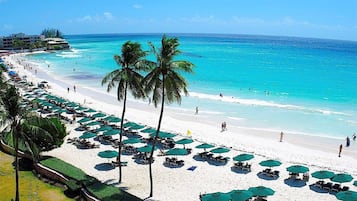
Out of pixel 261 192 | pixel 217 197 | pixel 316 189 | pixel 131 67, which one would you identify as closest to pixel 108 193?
pixel 217 197

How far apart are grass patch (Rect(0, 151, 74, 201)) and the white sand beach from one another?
311cm

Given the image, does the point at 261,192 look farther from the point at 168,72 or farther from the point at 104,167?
the point at 104,167

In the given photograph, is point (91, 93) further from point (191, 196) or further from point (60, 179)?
point (191, 196)

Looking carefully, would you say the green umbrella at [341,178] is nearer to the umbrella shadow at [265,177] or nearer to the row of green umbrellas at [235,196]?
the umbrella shadow at [265,177]

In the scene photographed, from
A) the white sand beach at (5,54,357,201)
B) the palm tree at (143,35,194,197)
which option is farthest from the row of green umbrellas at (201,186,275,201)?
the palm tree at (143,35,194,197)

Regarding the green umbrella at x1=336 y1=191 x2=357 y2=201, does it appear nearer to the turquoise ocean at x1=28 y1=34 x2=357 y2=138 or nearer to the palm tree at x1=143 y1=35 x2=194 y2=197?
the palm tree at x1=143 y1=35 x2=194 y2=197

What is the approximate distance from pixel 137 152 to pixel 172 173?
4.79 metres

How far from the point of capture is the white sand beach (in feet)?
65.4

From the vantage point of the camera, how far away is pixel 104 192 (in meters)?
17.9

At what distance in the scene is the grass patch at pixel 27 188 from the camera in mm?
18609

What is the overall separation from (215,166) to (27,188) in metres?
12.0

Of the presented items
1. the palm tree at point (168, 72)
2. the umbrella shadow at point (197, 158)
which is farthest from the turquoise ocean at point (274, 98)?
the palm tree at point (168, 72)

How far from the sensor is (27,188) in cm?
1967

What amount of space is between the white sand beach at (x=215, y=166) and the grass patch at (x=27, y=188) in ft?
10.2
